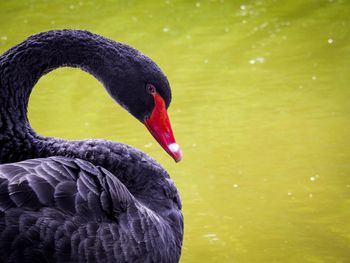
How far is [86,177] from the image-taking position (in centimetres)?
167

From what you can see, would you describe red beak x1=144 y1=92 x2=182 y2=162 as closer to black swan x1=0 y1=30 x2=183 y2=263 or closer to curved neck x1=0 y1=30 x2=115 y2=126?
black swan x1=0 y1=30 x2=183 y2=263

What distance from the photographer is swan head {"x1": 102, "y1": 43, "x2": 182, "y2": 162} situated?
6.15ft

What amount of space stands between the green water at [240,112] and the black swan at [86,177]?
1.40 ft

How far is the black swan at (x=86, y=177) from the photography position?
5.06ft

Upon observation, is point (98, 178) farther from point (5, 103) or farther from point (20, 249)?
point (5, 103)

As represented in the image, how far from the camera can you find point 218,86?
11.6ft

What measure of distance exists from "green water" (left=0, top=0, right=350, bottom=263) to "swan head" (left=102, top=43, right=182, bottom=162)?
482 mm

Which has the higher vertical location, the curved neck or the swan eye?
the curved neck

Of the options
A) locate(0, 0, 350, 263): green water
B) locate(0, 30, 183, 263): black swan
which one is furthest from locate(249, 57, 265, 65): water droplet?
locate(0, 30, 183, 263): black swan

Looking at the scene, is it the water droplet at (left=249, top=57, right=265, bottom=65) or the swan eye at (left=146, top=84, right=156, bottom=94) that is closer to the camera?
the swan eye at (left=146, top=84, right=156, bottom=94)

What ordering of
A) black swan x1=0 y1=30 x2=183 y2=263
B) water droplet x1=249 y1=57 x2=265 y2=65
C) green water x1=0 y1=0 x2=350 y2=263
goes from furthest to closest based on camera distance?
water droplet x1=249 y1=57 x2=265 y2=65
green water x1=0 y1=0 x2=350 y2=263
black swan x1=0 y1=30 x2=183 y2=263

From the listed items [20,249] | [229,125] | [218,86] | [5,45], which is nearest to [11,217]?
[20,249]

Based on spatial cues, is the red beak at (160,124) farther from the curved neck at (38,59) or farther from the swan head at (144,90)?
the curved neck at (38,59)

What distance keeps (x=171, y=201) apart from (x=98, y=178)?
1.04 feet
